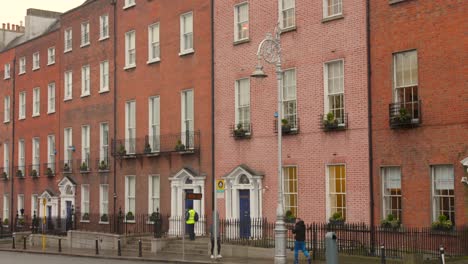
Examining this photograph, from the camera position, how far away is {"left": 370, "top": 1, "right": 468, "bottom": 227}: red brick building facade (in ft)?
86.1

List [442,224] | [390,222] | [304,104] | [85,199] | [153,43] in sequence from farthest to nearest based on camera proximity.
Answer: [85,199] → [153,43] → [304,104] → [390,222] → [442,224]

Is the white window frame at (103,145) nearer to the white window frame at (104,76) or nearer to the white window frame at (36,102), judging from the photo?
the white window frame at (104,76)

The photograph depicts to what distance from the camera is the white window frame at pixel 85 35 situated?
160 feet

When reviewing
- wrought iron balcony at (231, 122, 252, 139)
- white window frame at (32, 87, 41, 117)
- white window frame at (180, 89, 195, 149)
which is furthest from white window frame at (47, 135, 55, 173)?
wrought iron balcony at (231, 122, 252, 139)

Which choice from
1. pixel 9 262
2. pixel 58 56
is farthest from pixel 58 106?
pixel 9 262

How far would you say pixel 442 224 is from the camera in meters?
26.1

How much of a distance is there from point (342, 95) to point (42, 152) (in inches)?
1148

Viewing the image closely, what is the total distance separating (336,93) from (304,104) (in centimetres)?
173

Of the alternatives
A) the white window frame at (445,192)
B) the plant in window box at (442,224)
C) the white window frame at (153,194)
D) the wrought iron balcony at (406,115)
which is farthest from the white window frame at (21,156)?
the plant in window box at (442,224)

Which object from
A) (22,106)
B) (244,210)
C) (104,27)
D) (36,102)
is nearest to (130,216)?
(244,210)

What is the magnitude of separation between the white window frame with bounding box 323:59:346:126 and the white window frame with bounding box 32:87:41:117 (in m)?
29.0

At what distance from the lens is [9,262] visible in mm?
31703

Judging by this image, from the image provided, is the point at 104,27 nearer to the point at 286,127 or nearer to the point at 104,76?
the point at 104,76

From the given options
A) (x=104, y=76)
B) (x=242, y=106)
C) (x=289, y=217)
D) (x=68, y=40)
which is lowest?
(x=289, y=217)
